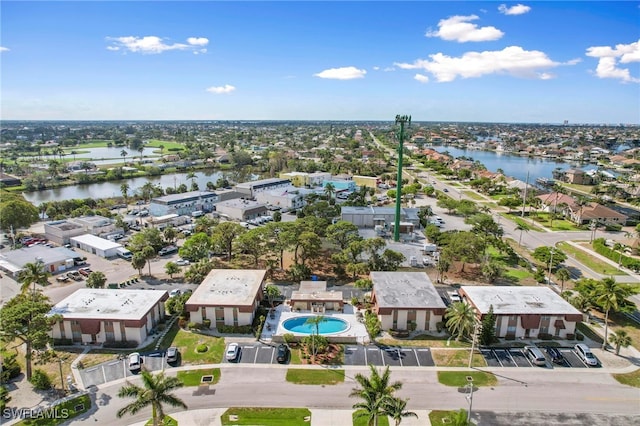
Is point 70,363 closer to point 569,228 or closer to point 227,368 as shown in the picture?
point 227,368

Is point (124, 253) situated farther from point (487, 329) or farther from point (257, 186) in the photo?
point (487, 329)

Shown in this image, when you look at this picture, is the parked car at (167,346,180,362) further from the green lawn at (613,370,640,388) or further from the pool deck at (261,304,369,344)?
the green lawn at (613,370,640,388)

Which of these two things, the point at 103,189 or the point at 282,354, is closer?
the point at 282,354

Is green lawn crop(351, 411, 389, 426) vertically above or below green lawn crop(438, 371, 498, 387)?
below

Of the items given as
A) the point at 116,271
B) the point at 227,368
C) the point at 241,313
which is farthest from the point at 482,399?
the point at 116,271

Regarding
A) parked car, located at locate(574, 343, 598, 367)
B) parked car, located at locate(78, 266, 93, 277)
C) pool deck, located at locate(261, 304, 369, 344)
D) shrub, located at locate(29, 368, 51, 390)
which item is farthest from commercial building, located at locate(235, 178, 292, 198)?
parked car, located at locate(574, 343, 598, 367)

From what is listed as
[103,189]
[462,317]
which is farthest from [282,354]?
[103,189]

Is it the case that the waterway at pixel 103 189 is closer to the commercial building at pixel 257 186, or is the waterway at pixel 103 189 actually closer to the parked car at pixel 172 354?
the commercial building at pixel 257 186
